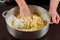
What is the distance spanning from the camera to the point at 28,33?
646 millimetres

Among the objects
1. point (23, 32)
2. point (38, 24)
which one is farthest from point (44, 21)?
point (23, 32)

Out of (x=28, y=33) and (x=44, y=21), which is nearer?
(x=28, y=33)

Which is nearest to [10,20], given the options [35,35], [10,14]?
[10,14]

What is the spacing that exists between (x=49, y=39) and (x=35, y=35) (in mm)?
101

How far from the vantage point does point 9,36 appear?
2.43ft

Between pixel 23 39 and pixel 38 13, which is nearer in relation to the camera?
pixel 23 39

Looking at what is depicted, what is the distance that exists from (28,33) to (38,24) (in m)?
0.09

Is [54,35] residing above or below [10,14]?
below

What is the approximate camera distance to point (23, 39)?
698mm

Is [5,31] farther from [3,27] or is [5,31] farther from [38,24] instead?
[38,24]

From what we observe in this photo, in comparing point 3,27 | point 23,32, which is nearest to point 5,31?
point 3,27

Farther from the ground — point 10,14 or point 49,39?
point 10,14

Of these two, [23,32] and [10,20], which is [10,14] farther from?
[23,32]

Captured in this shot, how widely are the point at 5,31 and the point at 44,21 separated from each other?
197 millimetres
